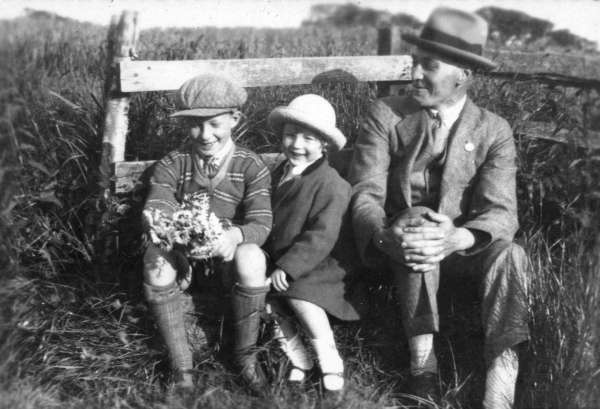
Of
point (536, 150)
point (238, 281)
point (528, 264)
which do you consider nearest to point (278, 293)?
point (238, 281)

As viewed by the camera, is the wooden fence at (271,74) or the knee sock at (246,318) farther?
the wooden fence at (271,74)

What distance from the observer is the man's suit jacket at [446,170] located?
3.91 meters

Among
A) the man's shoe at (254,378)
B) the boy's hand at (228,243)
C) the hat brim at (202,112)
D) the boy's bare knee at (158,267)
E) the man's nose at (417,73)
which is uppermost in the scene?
the man's nose at (417,73)

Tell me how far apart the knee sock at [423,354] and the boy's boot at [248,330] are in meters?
0.78

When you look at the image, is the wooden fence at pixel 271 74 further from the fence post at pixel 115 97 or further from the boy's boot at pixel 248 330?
the boy's boot at pixel 248 330

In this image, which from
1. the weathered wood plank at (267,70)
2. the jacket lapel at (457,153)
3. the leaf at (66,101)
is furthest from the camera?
the leaf at (66,101)

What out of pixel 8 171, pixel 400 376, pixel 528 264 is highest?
pixel 8 171

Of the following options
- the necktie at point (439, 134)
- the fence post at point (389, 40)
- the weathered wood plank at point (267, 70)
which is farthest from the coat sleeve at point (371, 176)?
the fence post at point (389, 40)

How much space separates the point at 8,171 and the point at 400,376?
2264 millimetres

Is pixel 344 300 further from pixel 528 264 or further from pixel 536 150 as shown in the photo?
pixel 536 150

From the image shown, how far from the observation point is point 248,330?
3.79 metres

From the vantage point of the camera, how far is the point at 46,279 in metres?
4.24

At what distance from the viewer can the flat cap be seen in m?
3.87

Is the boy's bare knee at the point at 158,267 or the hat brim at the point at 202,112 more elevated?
the hat brim at the point at 202,112
